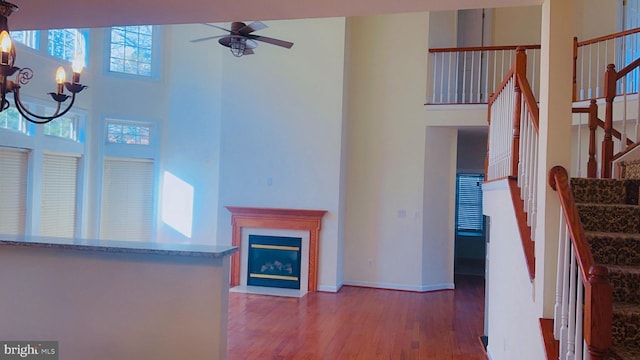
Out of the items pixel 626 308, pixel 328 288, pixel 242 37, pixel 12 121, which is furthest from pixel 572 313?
pixel 12 121

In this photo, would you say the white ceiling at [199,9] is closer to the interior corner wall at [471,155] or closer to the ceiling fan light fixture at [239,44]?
the ceiling fan light fixture at [239,44]

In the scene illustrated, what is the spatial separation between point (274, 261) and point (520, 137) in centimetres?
473

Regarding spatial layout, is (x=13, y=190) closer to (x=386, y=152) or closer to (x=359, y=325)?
(x=359, y=325)

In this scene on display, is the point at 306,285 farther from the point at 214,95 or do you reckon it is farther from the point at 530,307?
the point at 530,307

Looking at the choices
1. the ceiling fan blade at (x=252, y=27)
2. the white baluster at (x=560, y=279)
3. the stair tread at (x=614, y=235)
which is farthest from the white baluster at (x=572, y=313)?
the ceiling fan blade at (x=252, y=27)

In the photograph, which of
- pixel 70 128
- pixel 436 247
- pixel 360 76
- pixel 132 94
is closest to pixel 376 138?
pixel 360 76

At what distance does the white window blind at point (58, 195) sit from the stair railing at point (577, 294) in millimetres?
6722

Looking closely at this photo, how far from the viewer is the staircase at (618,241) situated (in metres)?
2.16

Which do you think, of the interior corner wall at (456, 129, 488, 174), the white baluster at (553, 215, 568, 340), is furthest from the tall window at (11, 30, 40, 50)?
the interior corner wall at (456, 129, 488, 174)

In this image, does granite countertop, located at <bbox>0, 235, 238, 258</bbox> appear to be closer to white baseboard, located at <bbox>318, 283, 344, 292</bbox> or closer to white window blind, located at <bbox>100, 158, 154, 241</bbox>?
white baseboard, located at <bbox>318, 283, 344, 292</bbox>

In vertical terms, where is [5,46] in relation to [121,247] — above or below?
above

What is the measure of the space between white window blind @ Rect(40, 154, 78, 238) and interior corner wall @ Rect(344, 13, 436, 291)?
4433 mm

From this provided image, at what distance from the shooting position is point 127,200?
7523 mm

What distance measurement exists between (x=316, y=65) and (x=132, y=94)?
3259 millimetres
